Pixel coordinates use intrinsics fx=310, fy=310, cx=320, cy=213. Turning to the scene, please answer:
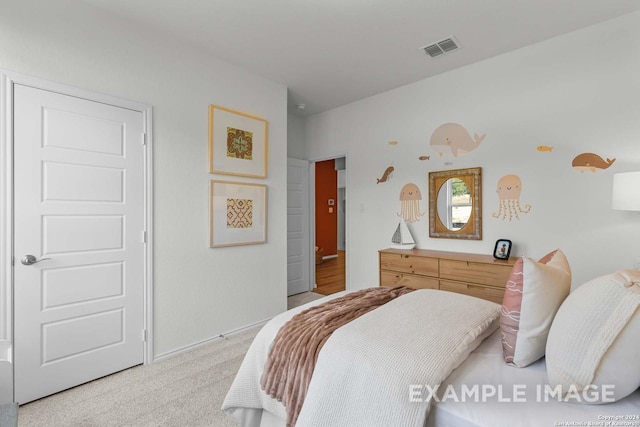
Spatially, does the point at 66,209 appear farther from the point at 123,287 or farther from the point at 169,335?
the point at 169,335

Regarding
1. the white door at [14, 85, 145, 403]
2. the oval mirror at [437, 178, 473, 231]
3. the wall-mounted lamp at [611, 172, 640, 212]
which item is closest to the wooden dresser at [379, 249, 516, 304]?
the oval mirror at [437, 178, 473, 231]

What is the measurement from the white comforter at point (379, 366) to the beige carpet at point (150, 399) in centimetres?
52

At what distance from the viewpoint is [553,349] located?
110 cm

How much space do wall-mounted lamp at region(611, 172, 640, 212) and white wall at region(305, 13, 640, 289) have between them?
418 millimetres

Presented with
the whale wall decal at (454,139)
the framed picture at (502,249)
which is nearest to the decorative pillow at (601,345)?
the framed picture at (502,249)

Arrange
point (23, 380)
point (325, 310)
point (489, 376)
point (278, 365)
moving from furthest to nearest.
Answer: point (23, 380)
point (325, 310)
point (278, 365)
point (489, 376)

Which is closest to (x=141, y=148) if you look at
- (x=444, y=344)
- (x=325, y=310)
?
(x=325, y=310)

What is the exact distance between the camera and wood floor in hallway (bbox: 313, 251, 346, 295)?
4.96 m

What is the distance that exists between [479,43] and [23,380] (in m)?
4.48

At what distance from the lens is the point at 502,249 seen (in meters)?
2.99

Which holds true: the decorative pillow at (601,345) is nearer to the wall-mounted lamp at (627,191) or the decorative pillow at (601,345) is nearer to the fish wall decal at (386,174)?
the wall-mounted lamp at (627,191)

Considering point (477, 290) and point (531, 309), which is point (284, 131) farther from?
point (531, 309)

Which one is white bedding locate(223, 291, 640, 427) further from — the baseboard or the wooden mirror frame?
the wooden mirror frame

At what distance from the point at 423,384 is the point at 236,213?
2553mm
